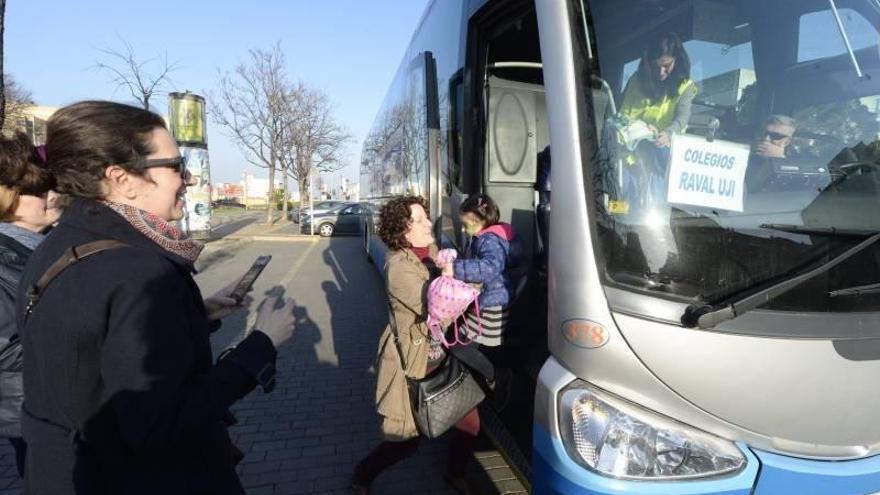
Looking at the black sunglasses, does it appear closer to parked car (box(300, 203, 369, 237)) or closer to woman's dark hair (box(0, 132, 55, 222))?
woman's dark hair (box(0, 132, 55, 222))

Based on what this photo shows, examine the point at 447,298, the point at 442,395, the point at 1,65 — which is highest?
the point at 1,65

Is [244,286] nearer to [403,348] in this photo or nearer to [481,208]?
[403,348]

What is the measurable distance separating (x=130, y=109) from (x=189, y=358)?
2.38ft

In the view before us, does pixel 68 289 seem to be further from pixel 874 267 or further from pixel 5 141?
pixel 874 267

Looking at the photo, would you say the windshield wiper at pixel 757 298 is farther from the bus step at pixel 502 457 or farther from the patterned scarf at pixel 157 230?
the patterned scarf at pixel 157 230

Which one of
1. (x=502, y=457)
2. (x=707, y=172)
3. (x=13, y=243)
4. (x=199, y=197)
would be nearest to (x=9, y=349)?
(x=13, y=243)

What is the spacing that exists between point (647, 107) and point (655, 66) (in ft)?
0.54

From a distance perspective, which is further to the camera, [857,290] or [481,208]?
[481,208]

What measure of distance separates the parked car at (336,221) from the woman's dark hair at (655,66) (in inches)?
784

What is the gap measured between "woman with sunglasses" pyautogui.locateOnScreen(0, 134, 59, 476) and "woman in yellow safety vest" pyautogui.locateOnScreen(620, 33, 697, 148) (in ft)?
7.07

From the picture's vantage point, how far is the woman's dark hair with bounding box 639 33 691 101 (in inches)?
70.9

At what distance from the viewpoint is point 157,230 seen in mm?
1389

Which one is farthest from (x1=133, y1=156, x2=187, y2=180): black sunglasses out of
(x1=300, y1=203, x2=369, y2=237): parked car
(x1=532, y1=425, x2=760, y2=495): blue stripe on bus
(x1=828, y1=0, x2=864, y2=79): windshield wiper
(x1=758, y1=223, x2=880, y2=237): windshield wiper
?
(x1=300, y1=203, x2=369, y2=237): parked car

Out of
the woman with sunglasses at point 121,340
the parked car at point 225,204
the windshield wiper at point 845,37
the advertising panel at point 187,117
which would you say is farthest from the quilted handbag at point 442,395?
the parked car at point 225,204
